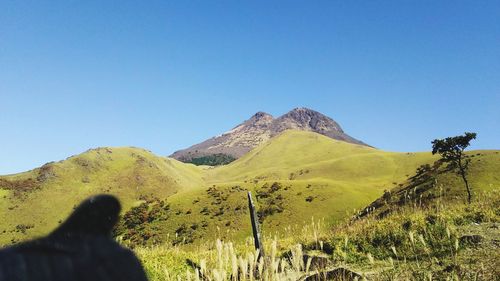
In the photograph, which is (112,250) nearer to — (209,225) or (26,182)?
(209,225)

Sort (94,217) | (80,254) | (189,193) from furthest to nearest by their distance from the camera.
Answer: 1. (189,193)
2. (94,217)
3. (80,254)

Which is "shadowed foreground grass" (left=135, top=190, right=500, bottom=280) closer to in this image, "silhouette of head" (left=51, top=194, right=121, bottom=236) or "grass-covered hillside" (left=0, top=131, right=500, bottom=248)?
"silhouette of head" (left=51, top=194, right=121, bottom=236)

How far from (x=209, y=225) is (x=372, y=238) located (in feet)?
225

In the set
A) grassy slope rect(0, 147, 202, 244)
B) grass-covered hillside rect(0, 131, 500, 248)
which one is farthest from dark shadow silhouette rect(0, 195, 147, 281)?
grassy slope rect(0, 147, 202, 244)

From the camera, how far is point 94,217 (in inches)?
72.5

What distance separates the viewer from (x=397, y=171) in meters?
133

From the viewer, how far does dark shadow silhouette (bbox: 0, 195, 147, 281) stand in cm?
140

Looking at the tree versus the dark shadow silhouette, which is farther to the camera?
the tree

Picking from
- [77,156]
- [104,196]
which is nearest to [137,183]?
[77,156]

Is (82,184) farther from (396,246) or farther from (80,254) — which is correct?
(80,254)

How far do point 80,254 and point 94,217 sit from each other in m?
0.29

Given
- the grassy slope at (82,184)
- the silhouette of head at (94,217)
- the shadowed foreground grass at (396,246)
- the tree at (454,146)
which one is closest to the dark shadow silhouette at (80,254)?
the silhouette of head at (94,217)

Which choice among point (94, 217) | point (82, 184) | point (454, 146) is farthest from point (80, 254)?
point (82, 184)

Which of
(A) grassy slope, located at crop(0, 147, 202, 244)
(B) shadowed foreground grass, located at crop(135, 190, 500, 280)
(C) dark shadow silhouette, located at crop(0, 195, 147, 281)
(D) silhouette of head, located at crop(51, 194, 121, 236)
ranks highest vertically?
(A) grassy slope, located at crop(0, 147, 202, 244)
